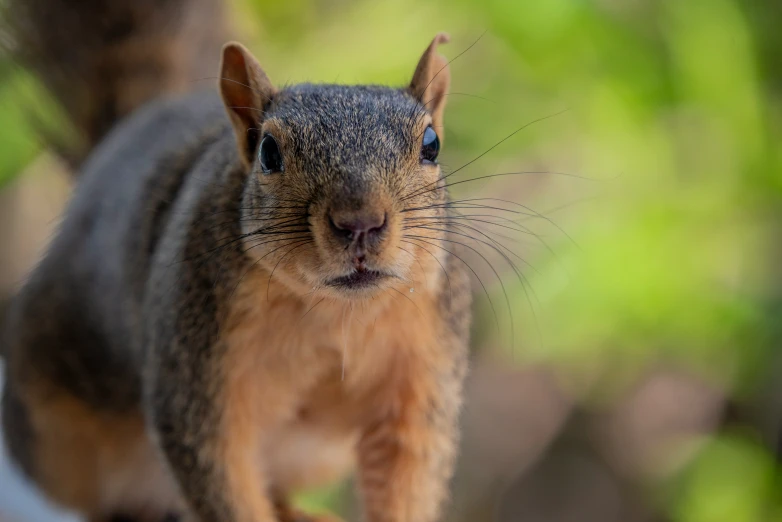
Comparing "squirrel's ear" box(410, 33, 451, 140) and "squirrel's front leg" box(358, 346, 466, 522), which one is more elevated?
"squirrel's ear" box(410, 33, 451, 140)

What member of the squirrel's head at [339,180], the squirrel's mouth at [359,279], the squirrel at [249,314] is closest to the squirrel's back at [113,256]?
the squirrel at [249,314]

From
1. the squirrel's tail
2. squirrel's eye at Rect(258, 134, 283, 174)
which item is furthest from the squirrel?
the squirrel's tail

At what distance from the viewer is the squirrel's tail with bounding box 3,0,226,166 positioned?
7.19ft

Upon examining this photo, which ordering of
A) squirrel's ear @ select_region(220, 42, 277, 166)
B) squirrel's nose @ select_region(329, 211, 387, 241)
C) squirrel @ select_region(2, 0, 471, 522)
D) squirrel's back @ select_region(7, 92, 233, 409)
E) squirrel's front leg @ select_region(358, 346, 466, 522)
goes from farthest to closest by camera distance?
squirrel's back @ select_region(7, 92, 233, 409), squirrel's front leg @ select_region(358, 346, 466, 522), squirrel's ear @ select_region(220, 42, 277, 166), squirrel @ select_region(2, 0, 471, 522), squirrel's nose @ select_region(329, 211, 387, 241)

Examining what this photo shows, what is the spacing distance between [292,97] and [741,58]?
2036 mm

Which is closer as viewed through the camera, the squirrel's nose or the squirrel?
the squirrel's nose

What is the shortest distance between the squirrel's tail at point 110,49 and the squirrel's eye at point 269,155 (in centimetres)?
112

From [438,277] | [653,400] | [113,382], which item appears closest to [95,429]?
[113,382]

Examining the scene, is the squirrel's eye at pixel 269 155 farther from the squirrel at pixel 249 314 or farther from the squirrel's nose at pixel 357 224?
the squirrel's nose at pixel 357 224

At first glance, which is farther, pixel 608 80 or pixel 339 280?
pixel 608 80

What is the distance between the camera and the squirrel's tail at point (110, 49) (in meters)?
2.19

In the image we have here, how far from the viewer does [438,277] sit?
1.37 m

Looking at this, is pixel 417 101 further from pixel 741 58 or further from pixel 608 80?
pixel 741 58

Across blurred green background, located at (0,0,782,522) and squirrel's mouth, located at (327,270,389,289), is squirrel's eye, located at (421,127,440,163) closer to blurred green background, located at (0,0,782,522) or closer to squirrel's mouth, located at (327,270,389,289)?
squirrel's mouth, located at (327,270,389,289)
